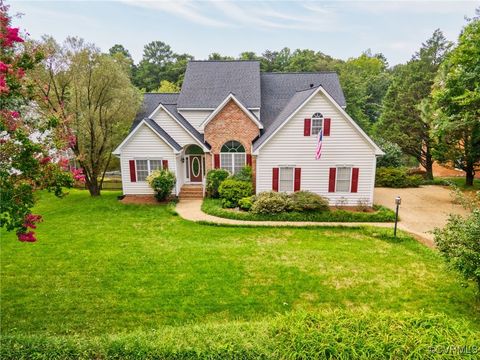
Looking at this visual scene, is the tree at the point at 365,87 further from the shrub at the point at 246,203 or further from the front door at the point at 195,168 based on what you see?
the shrub at the point at 246,203

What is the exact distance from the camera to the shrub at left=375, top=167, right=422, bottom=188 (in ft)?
76.4

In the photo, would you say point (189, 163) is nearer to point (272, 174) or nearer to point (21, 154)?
point (272, 174)

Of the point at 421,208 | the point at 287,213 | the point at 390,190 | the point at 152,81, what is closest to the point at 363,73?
the point at 152,81

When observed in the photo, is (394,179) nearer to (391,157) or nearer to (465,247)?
(391,157)

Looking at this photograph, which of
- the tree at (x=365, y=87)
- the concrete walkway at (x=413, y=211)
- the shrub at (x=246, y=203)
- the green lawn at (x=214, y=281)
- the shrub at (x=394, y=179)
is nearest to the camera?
the green lawn at (x=214, y=281)

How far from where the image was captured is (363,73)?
2406 inches

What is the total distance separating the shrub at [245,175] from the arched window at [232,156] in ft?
3.35

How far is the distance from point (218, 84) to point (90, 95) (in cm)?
859

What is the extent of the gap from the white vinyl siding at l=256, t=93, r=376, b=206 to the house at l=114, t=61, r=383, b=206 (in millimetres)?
53

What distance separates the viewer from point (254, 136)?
63.1 ft

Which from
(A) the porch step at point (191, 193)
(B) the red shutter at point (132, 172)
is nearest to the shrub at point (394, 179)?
(A) the porch step at point (191, 193)

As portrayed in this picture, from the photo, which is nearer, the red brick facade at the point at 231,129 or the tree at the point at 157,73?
the red brick facade at the point at 231,129

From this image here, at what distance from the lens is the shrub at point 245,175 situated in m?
18.4

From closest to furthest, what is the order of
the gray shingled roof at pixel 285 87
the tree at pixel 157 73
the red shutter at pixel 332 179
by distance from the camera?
the red shutter at pixel 332 179 < the gray shingled roof at pixel 285 87 < the tree at pixel 157 73
